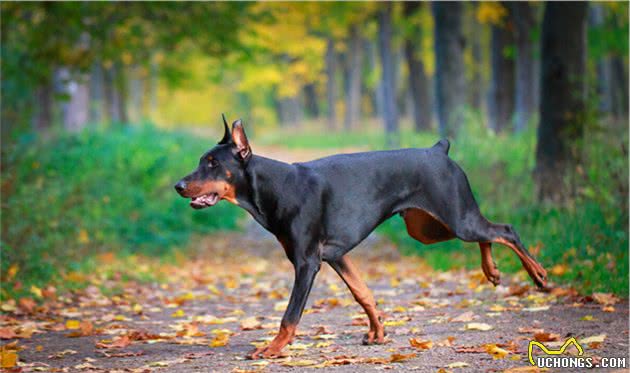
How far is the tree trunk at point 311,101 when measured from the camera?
6406cm

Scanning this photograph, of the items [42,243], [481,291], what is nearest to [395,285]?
[481,291]

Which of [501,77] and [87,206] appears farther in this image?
[501,77]

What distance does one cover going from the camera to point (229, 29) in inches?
795

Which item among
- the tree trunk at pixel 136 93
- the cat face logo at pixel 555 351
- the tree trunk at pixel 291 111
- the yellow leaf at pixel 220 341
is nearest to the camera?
the cat face logo at pixel 555 351

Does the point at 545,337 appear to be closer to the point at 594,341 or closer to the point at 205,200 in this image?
the point at 594,341

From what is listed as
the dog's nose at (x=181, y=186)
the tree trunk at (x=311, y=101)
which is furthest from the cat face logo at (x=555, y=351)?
the tree trunk at (x=311, y=101)

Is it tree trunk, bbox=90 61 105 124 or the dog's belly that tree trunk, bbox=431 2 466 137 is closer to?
the dog's belly

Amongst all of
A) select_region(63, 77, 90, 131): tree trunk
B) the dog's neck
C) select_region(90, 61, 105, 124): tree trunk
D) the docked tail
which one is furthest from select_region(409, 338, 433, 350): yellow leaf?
select_region(90, 61, 105, 124): tree trunk

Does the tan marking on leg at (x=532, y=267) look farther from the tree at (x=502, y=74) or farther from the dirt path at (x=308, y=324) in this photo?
the tree at (x=502, y=74)

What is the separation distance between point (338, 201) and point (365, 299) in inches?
29.2

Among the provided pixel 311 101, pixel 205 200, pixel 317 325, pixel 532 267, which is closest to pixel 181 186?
pixel 205 200

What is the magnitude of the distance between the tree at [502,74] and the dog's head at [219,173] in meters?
20.8

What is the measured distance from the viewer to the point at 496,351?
690cm

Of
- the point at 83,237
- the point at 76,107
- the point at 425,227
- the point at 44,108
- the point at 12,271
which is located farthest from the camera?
the point at 76,107
